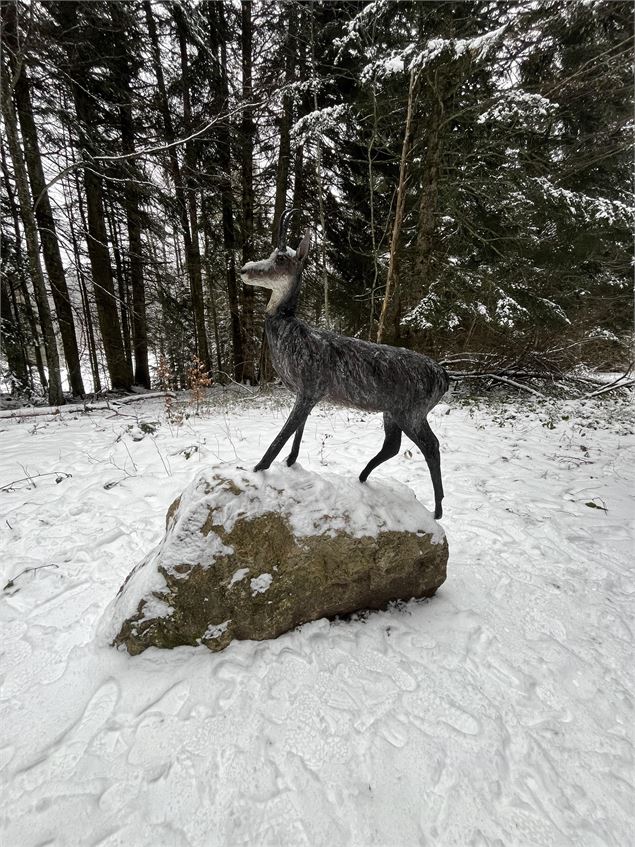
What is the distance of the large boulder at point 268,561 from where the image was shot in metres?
2.01

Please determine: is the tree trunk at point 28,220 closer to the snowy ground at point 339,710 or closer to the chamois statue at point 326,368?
the snowy ground at point 339,710

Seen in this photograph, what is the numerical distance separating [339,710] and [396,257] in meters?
6.93

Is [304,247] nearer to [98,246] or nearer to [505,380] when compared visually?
[505,380]

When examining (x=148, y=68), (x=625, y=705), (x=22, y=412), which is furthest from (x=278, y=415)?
(x=148, y=68)

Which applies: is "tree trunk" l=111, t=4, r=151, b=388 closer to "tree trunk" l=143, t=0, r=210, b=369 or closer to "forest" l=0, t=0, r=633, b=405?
"forest" l=0, t=0, r=633, b=405

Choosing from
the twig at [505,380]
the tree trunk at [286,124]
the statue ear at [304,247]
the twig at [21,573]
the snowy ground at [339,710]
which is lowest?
the snowy ground at [339,710]

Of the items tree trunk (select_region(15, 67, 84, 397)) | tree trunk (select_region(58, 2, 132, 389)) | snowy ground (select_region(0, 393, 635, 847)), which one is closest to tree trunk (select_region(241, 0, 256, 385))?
tree trunk (select_region(58, 2, 132, 389))

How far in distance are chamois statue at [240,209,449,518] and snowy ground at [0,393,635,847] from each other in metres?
1.24

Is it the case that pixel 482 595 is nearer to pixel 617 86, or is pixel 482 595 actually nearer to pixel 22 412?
pixel 617 86

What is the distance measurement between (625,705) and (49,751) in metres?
2.65

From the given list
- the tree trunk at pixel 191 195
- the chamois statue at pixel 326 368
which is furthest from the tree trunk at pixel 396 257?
the tree trunk at pixel 191 195

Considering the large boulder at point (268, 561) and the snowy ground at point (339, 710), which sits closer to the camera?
the snowy ground at point (339, 710)

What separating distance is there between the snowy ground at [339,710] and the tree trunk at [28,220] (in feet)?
18.3

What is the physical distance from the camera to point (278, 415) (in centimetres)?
704
